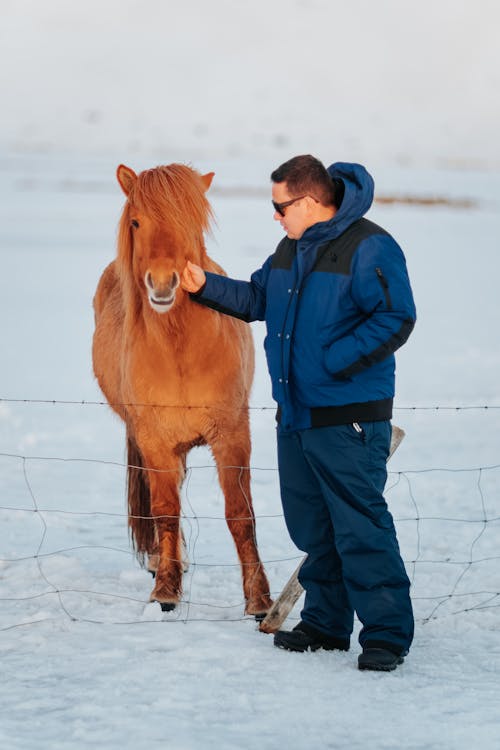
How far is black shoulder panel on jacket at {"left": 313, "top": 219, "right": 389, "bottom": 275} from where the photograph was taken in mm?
3516

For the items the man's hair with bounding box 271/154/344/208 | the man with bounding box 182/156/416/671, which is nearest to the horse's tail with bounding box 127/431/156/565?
the man with bounding box 182/156/416/671

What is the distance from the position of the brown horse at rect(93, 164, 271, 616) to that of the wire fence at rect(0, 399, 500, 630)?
19 cm

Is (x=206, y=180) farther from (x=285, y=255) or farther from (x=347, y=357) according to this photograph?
(x=347, y=357)

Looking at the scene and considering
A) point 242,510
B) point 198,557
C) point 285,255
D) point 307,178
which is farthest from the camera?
point 198,557

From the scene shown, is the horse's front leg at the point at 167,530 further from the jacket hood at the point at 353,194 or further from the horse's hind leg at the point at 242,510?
the jacket hood at the point at 353,194

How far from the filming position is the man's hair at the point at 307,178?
11.7 ft

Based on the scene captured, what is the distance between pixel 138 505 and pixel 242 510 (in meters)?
1.05

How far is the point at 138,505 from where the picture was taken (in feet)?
17.1

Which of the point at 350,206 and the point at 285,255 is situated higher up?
the point at 350,206

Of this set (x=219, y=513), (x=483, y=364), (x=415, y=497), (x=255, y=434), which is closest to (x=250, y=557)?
(x=219, y=513)

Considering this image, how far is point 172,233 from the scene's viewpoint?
13.1 ft

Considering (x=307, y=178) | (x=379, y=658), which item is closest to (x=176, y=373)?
(x=307, y=178)

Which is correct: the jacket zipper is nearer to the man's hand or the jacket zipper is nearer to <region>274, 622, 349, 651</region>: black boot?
the man's hand

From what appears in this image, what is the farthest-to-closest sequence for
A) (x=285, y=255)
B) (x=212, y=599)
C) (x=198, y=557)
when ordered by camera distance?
(x=198, y=557) < (x=212, y=599) < (x=285, y=255)
